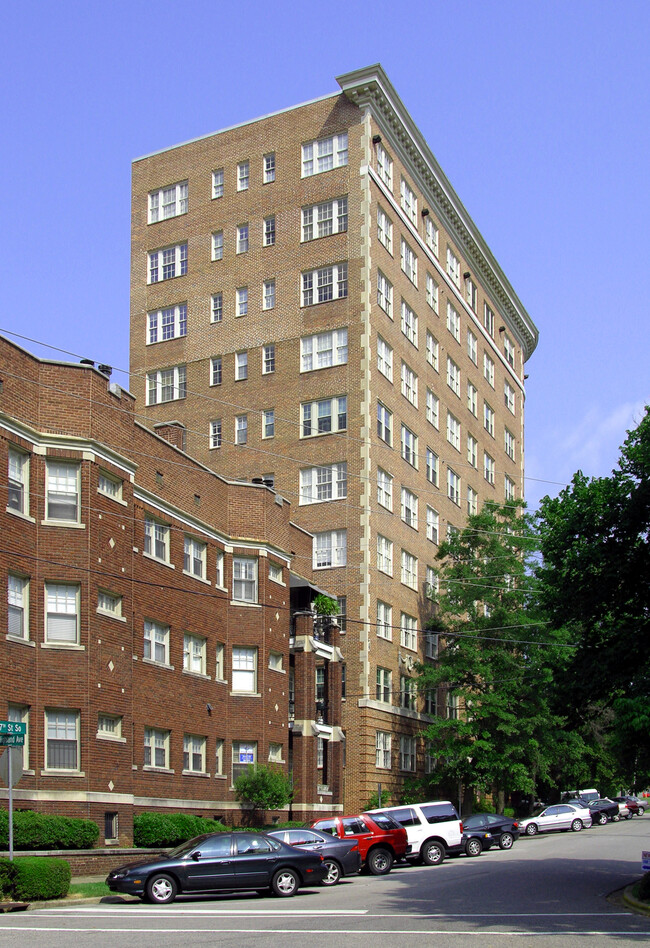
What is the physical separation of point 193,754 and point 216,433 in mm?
24976

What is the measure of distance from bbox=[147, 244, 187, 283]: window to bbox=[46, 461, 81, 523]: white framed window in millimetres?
34408

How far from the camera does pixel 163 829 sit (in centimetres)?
3444

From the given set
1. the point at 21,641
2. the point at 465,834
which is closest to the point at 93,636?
the point at 21,641

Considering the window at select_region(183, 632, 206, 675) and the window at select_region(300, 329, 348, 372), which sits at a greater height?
the window at select_region(300, 329, 348, 372)

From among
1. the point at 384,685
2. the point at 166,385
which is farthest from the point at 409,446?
the point at 166,385

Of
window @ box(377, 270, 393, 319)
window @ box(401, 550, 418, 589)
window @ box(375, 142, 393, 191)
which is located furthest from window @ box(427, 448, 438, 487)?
window @ box(375, 142, 393, 191)

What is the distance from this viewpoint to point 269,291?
61.9 meters

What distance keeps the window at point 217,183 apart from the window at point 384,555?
21839 mm

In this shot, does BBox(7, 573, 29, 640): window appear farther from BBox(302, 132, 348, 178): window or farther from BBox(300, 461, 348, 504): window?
BBox(302, 132, 348, 178): window

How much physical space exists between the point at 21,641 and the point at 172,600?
8.69 m

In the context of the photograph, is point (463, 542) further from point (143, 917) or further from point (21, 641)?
point (143, 917)

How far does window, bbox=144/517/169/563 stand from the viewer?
37669 mm

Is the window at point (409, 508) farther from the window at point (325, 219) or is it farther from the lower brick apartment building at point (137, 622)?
the window at point (325, 219)

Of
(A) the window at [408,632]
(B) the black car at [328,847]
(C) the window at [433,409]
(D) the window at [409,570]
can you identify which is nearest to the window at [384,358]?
(C) the window at [433,409]
